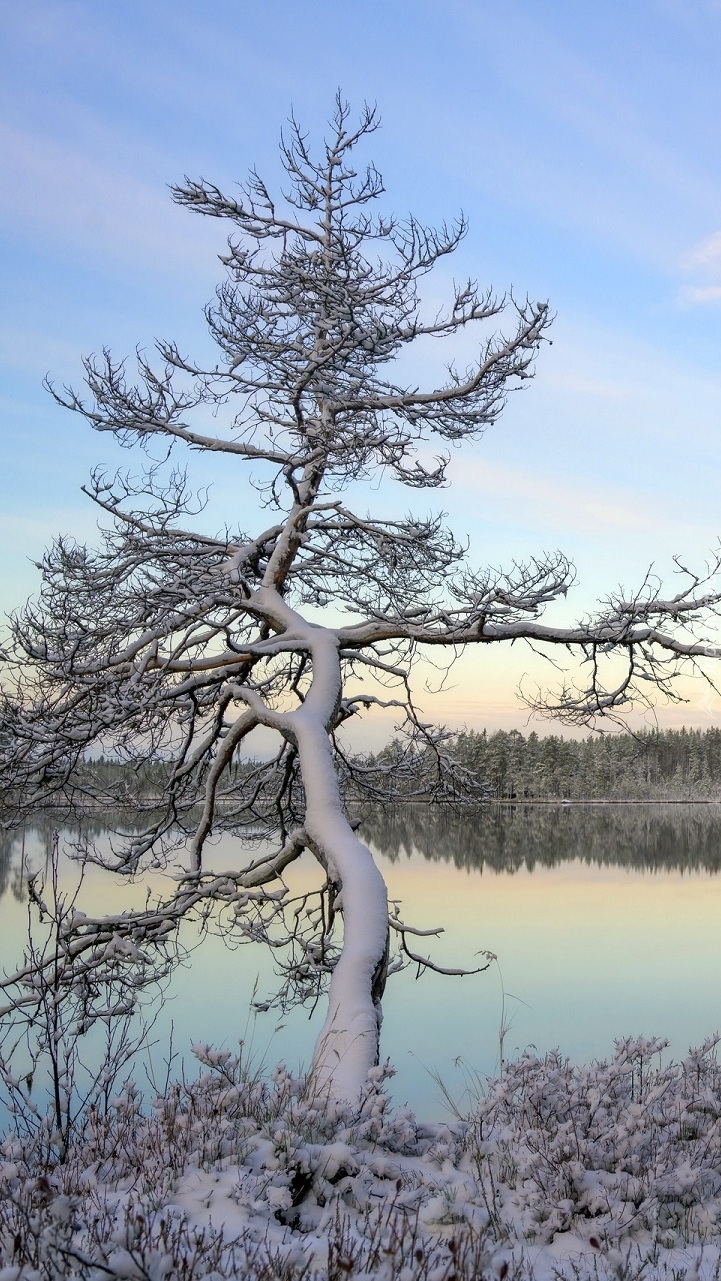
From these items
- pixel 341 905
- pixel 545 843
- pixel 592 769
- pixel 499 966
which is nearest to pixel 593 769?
pixel 592 769

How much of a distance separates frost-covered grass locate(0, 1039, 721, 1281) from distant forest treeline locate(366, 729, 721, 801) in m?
82.5

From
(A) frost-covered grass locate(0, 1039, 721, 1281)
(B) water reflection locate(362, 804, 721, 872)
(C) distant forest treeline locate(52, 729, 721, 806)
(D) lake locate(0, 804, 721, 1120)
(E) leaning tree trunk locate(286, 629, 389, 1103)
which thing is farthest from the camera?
(C) distant forest treeline locate(52, 729, 721, 806)

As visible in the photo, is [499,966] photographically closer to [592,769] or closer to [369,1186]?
[369,1186]

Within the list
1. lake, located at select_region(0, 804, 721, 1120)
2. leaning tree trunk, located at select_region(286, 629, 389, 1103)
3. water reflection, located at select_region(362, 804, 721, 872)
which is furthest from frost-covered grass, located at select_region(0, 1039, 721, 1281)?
water reflection, located at select_region(362, 804, 721, 872)

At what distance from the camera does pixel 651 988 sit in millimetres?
17953

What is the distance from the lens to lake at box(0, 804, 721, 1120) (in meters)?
13.2

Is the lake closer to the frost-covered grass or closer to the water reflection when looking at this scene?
the water reflection

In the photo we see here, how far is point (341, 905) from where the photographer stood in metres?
7.26

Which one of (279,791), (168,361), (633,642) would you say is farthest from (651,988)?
(168,361)

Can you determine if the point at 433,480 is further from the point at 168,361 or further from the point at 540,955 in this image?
A: the point at 540,955

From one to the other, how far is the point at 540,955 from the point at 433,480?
44.9 ft

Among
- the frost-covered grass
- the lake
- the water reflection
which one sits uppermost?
the frost-covered grass

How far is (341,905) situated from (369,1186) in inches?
118

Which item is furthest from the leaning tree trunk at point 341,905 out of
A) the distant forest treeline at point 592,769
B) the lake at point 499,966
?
the distant forest treeline at point 592,769
